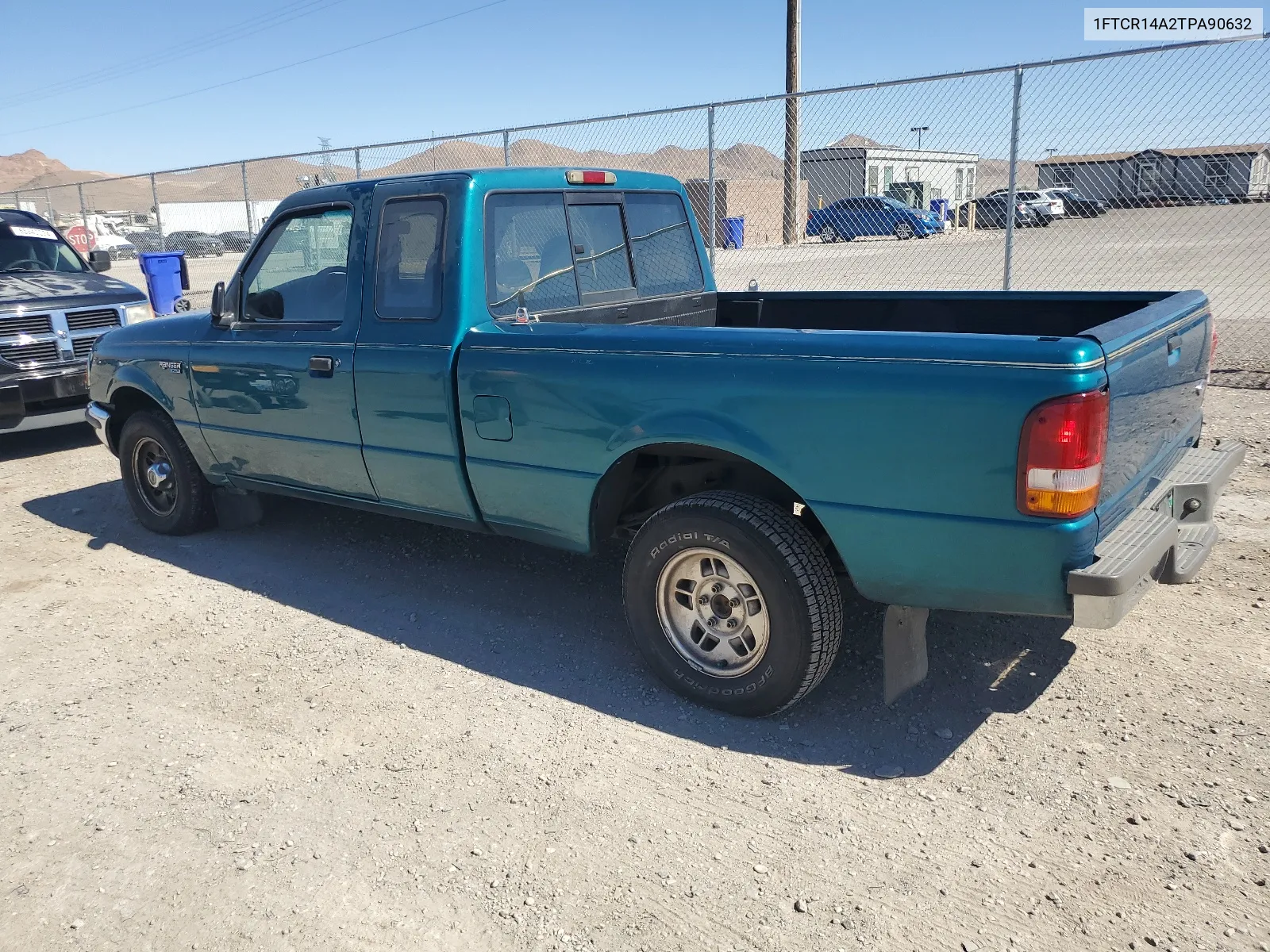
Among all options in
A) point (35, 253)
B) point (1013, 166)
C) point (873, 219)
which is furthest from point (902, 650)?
point (873, 219)

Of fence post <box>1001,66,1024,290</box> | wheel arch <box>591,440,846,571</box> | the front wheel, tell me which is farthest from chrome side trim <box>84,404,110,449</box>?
fence post <box>1001,66,1024,290</box>

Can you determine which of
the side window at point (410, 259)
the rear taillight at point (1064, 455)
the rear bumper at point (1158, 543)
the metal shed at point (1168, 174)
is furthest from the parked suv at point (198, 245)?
the rear taillight at point (1064, 455)

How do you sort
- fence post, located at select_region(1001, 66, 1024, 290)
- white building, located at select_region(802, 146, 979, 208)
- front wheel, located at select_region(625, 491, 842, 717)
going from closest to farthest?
front wheel, located at select_region(625, 491, 842, 717) → fence post, located at select_region(1001, 66, 1024, 290) → white building, located at select_region(802, 146, 979, 208)

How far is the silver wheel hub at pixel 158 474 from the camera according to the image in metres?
5.98

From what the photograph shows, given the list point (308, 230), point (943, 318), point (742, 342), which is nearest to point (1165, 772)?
point (742, 342)

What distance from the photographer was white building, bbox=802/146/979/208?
1191cm

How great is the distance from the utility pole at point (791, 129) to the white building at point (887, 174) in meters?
0.21

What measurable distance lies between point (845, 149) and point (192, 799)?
1163 cm

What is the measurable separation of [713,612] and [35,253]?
28.4ft

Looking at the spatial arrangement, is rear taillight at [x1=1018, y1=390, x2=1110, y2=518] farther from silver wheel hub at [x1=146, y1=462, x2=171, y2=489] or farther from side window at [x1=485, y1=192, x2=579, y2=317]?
silver wheel hub at [x1=146, y1=462, x2=171, y2=489]

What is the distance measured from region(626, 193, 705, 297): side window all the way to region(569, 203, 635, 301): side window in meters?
0.08

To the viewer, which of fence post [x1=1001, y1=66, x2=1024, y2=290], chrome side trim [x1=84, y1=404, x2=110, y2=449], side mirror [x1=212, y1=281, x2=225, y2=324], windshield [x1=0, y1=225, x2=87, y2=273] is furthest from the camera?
windshield [x1=0, y1=225, x2=87, y2=273]

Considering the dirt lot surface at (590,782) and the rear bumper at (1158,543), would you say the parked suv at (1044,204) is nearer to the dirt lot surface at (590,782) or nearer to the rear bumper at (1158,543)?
the dirt lot surface at (590,782)

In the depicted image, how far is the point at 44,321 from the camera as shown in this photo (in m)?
8.32
